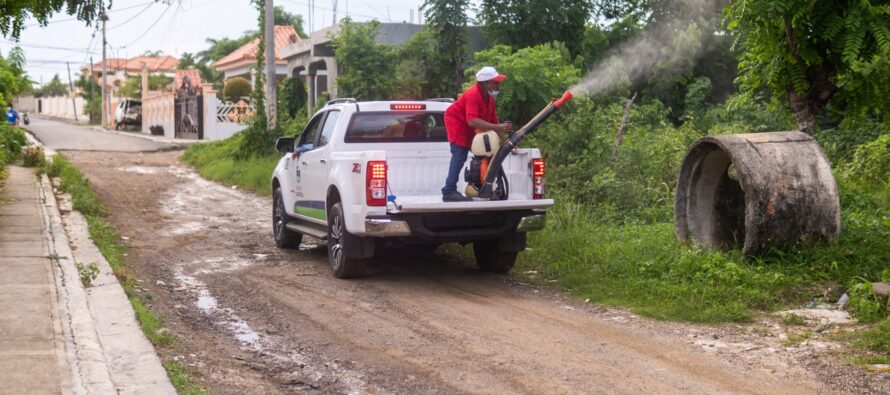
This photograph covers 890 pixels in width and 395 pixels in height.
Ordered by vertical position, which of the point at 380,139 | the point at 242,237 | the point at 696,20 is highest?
the point at 696,20

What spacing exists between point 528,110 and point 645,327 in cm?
720

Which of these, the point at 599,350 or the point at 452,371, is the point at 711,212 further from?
the point at 452,371

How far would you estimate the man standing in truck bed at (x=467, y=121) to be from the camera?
9602mm

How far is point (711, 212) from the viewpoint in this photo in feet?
33.8

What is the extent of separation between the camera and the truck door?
34.6 ft

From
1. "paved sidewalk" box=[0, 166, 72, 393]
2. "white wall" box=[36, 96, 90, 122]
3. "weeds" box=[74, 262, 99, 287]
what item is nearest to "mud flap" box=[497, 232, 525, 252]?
"weeds" box=[74, 262, 99, 287]

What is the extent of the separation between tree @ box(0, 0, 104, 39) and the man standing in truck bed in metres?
5.24

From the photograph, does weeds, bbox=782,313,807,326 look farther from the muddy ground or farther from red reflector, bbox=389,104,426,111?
red reflector, bbox=389,104,426,111

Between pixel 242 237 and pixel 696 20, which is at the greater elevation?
pixel 696 20

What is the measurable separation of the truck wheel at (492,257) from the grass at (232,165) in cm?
956

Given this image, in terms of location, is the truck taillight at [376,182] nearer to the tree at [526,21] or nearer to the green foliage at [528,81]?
the green foliage at [528,81]

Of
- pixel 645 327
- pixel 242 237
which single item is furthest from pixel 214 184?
pixel 645 327

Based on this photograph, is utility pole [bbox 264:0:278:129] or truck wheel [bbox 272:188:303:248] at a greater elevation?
utility pole [bbox 264:0:278:129]

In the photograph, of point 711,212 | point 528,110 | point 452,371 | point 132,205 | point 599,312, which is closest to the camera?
point 452,371
